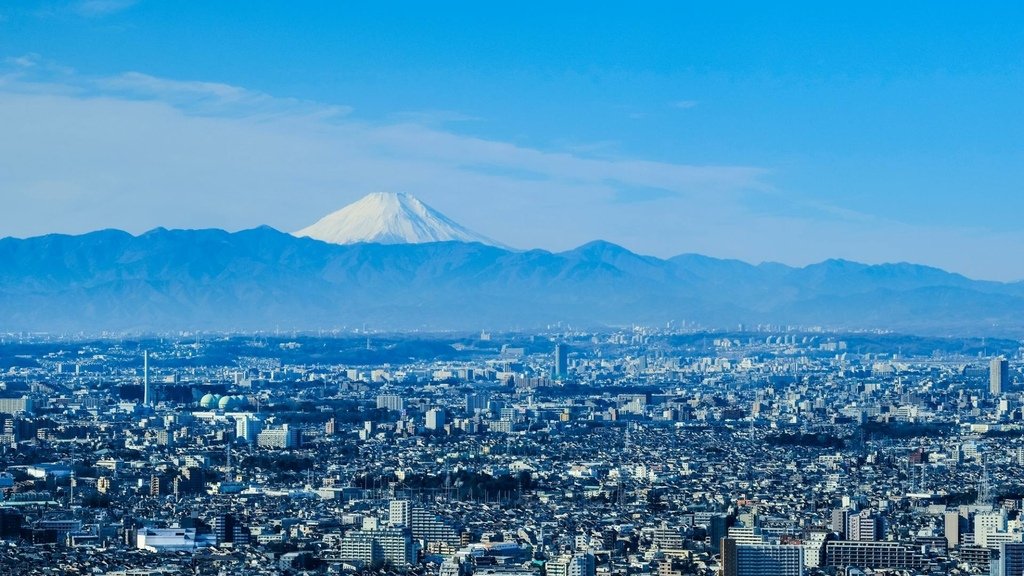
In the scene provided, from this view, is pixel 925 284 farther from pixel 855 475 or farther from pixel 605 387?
pixel 855 475

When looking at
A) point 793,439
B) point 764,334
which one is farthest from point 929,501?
point 764,334

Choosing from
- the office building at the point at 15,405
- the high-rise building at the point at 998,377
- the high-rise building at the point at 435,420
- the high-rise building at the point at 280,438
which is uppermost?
the high-rise building at the point at 998,377

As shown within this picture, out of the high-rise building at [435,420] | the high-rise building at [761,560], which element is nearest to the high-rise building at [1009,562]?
the high-rise building at [761,560]

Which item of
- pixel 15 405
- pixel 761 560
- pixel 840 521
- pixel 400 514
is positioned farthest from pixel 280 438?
pixel 761 560

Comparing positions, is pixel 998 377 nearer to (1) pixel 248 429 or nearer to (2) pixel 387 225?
(1) pixel 248 429

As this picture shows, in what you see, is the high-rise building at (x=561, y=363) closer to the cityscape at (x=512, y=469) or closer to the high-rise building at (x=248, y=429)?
the cityscape at (x=512, y=469)

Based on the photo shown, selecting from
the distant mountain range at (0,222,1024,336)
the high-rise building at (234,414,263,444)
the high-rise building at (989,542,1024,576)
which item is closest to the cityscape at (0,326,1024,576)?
the high-rise building at (989,542,1024,576)
